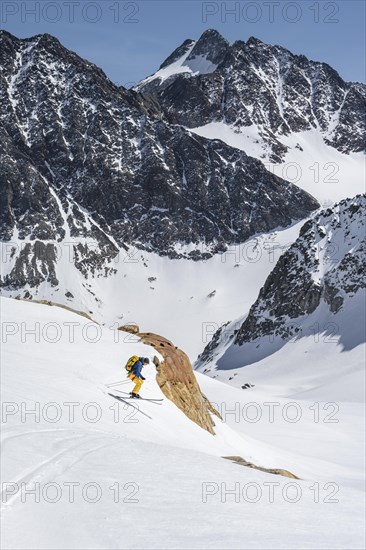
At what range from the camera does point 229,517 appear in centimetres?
923

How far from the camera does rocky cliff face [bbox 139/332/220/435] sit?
76.3 ft

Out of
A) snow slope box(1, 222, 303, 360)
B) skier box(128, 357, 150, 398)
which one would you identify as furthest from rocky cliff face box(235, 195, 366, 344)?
skier box(128, 357, 150, 398)

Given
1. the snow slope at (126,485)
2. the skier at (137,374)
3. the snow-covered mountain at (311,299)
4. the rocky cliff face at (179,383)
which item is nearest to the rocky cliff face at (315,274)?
the snow-covered mountain at (311,299)

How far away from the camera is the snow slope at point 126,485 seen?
838 cm

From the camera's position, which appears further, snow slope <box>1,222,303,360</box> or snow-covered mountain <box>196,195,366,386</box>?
snow slope <box>1,222,303,360</box>

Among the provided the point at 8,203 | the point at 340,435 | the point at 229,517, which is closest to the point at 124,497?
the point at 229,517

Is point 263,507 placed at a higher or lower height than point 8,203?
lower

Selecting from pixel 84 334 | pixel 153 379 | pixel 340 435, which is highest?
pixel 84 334

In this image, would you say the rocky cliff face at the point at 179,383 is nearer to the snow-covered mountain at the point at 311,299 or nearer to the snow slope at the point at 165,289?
the snow-covered mountain at the point at 311,299

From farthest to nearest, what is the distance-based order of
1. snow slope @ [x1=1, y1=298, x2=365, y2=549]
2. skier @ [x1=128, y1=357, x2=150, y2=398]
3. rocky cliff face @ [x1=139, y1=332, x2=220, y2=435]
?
rocky cliff face @ [x1=139, y1=332, x2=220, y2=435] < skier @ [x1=128, y1=357, x2=150, y2=398] < snow slope @ [x1=1, y1=298, x2=365, y2=549]

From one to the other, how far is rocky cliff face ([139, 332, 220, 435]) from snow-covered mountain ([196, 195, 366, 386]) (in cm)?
6345

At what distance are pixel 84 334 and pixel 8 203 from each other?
172 metres

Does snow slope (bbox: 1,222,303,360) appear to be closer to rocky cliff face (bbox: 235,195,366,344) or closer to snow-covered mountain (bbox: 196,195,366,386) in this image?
snow-covered mountain (bbox: 196,195,366,386)

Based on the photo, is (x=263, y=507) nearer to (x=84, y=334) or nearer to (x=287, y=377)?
(x=84, y=334)
